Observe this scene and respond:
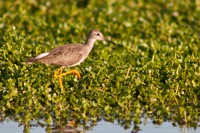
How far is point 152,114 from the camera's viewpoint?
11008 millimetres

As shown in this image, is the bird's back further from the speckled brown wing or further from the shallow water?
the shallow water

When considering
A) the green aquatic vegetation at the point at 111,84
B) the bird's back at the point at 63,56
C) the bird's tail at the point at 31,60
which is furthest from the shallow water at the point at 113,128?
the bird's back at the point at 63,56

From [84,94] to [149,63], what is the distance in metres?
1.70

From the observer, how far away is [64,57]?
1217 cm

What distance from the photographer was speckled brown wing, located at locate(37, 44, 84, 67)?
12102mm

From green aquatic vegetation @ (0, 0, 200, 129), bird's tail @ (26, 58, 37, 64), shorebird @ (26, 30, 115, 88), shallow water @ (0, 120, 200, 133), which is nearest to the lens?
shallow water @ (0, 120, 200, 133)

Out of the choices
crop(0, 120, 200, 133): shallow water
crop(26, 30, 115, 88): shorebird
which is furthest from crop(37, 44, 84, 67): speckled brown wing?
crop(0, 120, 200, 133): shallow water

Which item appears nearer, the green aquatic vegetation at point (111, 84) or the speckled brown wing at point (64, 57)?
the green aquatic vegetation at point (111, 84)

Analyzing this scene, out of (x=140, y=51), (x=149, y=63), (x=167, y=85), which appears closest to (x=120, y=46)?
(x=140, y=51)

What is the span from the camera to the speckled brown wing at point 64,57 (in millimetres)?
12102

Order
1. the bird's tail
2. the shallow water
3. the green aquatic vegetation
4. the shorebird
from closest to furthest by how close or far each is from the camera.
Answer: the shallow water → the green aquatic vegetation → the bird's tail → the shorebird

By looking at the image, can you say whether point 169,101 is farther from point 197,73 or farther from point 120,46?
point 120,46

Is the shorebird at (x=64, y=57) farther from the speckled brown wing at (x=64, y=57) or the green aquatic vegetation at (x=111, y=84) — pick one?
the green aquatic vegetation at (x=111, y=84)

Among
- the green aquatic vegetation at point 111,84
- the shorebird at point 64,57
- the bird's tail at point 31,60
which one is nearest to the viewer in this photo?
the green aquatic vegetation at point 111,84
